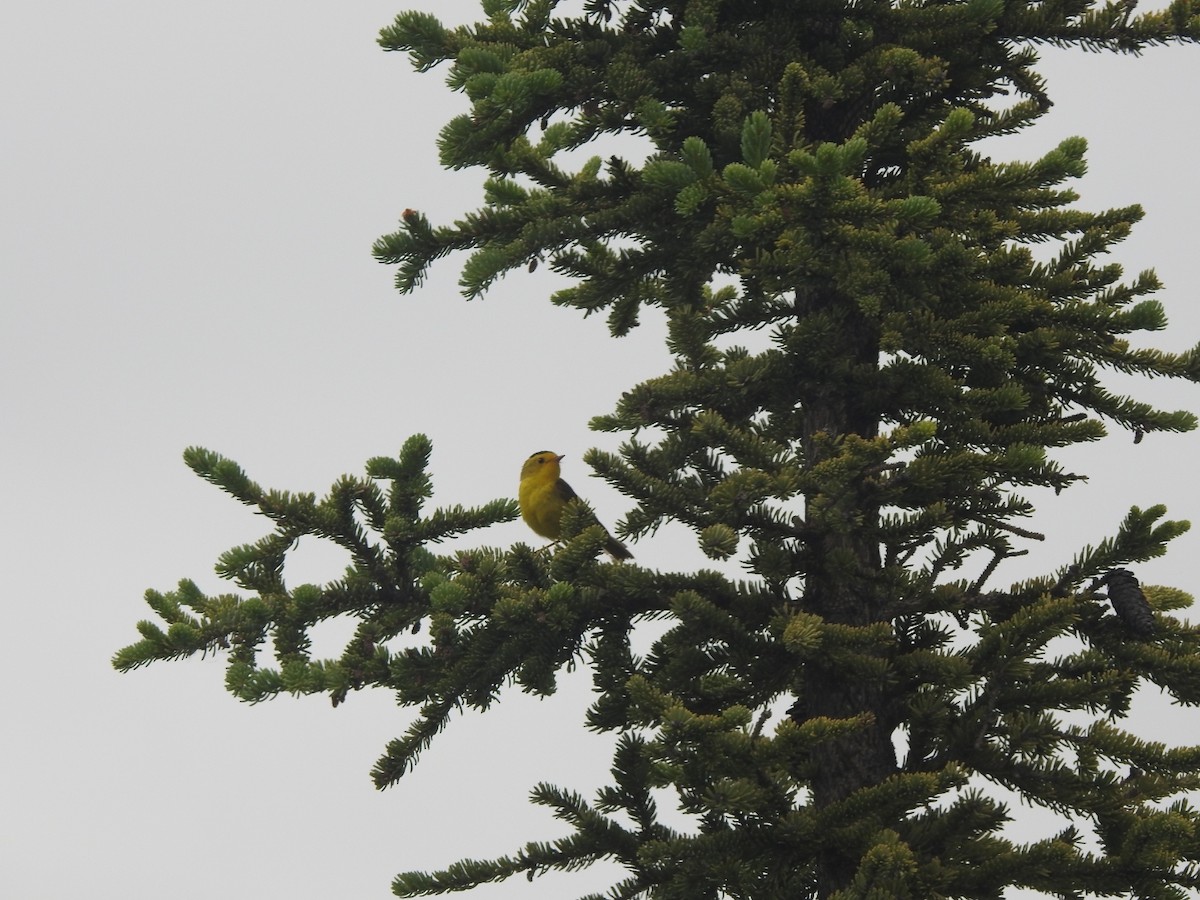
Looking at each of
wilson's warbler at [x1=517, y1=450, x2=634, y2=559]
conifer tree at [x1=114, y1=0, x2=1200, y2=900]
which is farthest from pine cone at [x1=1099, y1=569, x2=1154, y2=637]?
wilson's warbler at [x1=517, y1=450, x2=634, y2=559]

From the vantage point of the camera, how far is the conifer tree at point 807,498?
6.17 metres

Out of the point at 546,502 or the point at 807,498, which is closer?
the point at 807,498

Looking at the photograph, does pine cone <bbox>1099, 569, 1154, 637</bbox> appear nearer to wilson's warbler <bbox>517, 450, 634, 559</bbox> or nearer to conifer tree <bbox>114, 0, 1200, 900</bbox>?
conifer tree <bbox>114, 0, 1200, 900</bbox>

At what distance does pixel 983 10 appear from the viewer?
7.49m

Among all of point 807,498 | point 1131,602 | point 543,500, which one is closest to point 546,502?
point 543,500

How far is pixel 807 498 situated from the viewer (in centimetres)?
677

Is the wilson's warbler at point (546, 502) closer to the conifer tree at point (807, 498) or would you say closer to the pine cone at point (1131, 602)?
the conifer tree at point (807, 498)

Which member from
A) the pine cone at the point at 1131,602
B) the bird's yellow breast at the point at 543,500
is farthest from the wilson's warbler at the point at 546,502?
the pine cone at the point at 1131,602

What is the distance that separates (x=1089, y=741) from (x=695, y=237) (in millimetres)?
2993

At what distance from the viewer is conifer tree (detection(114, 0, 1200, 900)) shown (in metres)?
6.17

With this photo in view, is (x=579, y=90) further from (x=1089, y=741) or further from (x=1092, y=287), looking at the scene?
(x=1089, y=741)

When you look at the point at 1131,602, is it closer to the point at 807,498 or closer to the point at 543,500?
the point at 807,498

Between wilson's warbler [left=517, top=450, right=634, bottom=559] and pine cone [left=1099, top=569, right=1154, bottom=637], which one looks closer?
pine cone [left=1099, top=569, right=1154, bottom=637]

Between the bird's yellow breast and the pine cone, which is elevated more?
the bird's yellow breast
